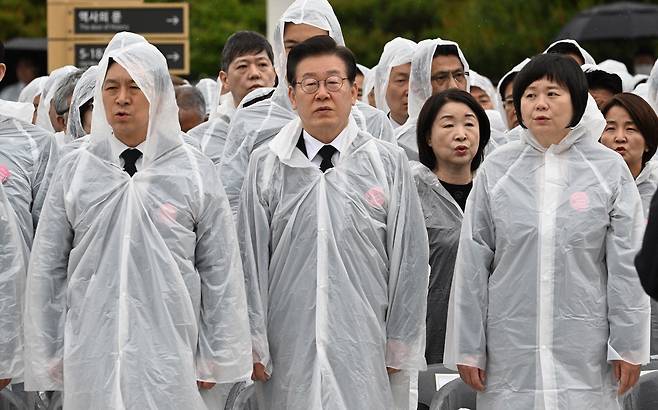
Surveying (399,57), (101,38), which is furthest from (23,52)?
(399,57)

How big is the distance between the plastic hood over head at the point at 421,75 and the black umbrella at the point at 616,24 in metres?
10.6

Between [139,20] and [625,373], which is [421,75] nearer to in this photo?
[625,373]

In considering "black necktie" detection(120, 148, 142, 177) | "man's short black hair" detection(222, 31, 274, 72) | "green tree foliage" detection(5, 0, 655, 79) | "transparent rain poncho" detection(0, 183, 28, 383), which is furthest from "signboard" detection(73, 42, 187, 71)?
"green tree foliage" detection(5, 0, 655, 79)

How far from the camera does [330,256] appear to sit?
20.4 ft

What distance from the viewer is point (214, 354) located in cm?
603

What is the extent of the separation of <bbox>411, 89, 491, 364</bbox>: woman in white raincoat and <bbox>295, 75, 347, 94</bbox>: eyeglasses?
1.02 metres

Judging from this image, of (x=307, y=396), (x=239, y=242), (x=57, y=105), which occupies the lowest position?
(x=307, y=396)

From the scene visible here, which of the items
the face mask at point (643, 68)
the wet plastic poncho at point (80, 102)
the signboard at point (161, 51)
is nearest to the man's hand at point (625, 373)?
the wet plastic poncho at point (80, 102)

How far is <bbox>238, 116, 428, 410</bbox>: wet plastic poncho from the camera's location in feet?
20.3

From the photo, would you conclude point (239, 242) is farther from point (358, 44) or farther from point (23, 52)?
point (358, 44)

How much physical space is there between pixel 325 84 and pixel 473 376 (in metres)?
1.29

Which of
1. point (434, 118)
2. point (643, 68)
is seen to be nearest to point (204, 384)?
point (434, 118)

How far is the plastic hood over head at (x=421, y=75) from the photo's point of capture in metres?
8.21

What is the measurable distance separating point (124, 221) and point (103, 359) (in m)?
0.52
